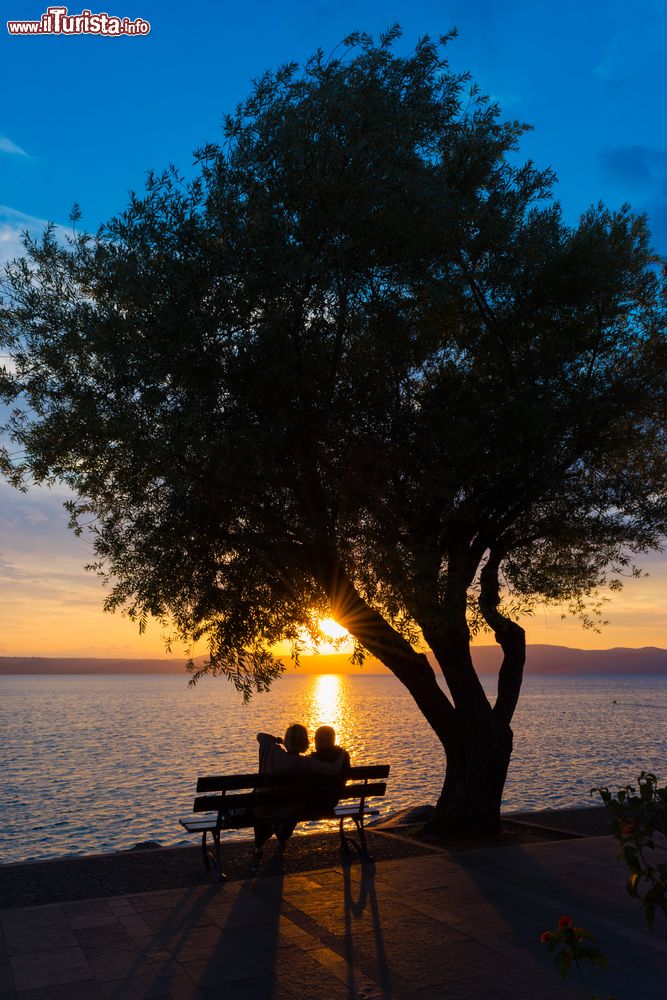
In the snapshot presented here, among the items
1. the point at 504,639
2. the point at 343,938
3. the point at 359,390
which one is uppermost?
the point at 359,390

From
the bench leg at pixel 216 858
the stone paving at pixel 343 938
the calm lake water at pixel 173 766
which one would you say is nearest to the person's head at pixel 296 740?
the bench leg at pixel 216 858

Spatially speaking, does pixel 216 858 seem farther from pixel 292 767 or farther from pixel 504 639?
pixel 504 639

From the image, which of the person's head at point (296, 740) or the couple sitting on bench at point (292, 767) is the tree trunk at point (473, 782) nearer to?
the couple sitting on bench at point (292, 767)

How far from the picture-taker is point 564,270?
40.4 ft

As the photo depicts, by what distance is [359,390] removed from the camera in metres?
11.5

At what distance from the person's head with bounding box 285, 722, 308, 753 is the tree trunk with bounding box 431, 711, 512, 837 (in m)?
2.89

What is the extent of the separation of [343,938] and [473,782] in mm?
6124

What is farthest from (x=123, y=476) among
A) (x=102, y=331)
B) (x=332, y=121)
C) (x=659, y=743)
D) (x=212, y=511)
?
(x=659, y=743)

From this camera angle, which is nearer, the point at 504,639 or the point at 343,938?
the point at 343,938

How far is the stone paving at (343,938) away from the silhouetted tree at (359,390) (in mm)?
3436

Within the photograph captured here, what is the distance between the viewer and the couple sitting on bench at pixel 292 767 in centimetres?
1132

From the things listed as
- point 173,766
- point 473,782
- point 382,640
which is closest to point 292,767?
point 382,640

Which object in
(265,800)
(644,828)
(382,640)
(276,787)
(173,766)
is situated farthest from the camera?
(173,766)

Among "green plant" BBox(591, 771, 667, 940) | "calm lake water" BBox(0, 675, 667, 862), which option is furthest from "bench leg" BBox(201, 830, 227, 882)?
"calm lake water" BBox(0, 675, 667, 862)
